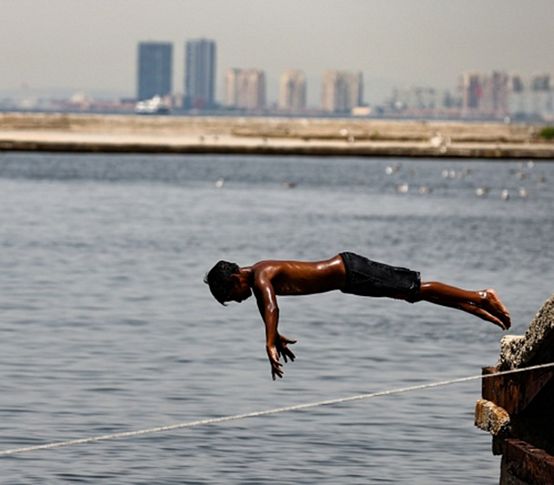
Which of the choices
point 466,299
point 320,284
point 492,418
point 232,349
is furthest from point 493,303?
point 232,349

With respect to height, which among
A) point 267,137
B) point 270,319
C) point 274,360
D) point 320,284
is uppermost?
point 320,284

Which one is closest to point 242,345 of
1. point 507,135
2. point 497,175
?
point 497,175

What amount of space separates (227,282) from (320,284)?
2.36 feet

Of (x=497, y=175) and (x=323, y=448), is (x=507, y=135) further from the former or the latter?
(x=323, y=448)

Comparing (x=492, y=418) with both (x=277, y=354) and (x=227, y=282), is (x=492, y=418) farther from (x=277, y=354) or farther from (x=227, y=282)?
(x=227, y=282)

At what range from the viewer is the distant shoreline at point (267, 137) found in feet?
482

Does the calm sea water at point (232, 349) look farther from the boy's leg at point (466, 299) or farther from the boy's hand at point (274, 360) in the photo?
the boy's hand at point (274, 360)

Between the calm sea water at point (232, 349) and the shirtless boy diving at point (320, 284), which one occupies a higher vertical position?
the shirtless boy diving at point (320, 284)

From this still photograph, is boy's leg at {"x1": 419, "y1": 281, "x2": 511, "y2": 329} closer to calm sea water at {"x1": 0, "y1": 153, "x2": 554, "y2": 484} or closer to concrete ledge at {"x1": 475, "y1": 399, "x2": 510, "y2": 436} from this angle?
concrete ledge at {"x1": 475, "y1": 399, "x2": 510, "y2": 436}

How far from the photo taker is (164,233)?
56938 mm

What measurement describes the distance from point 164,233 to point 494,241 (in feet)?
35.0

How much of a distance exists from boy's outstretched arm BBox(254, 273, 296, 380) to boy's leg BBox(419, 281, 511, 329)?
1.22 metres

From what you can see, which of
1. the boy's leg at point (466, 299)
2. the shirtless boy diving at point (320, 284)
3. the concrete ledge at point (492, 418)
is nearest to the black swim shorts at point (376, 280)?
the shirtless boy diving at point (320, 284)

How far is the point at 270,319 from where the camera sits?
12.6 m
